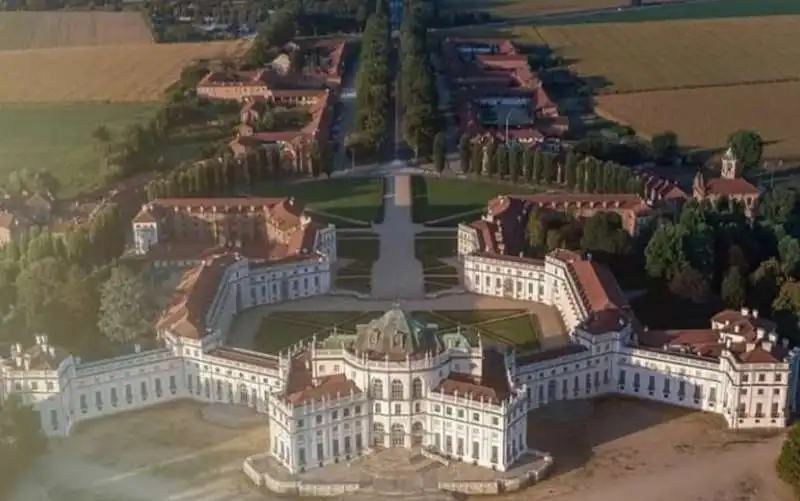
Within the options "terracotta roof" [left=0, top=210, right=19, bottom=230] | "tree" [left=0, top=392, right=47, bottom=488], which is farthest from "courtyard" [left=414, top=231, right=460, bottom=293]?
"tree" [left=0, top=392, right=47, bottom=488]

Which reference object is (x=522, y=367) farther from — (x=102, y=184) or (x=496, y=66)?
(x=496, y=66)

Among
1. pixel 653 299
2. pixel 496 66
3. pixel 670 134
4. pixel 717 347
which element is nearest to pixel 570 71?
pixel 496 66

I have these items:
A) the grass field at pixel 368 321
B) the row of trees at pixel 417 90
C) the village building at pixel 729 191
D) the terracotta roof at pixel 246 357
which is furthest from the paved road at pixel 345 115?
the terracotta roof at pixel 246 357

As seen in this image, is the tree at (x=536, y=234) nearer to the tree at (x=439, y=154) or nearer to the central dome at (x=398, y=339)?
the tree at (x=439, y=154)

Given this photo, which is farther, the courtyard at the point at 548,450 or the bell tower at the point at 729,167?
the bell tower at the point at 729,167

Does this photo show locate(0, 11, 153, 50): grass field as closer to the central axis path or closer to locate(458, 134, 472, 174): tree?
locate(458, 134, 472, 174): tree

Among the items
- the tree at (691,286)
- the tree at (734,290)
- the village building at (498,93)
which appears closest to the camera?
the tree at (734,290)

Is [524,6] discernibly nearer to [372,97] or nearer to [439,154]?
[372,97]
